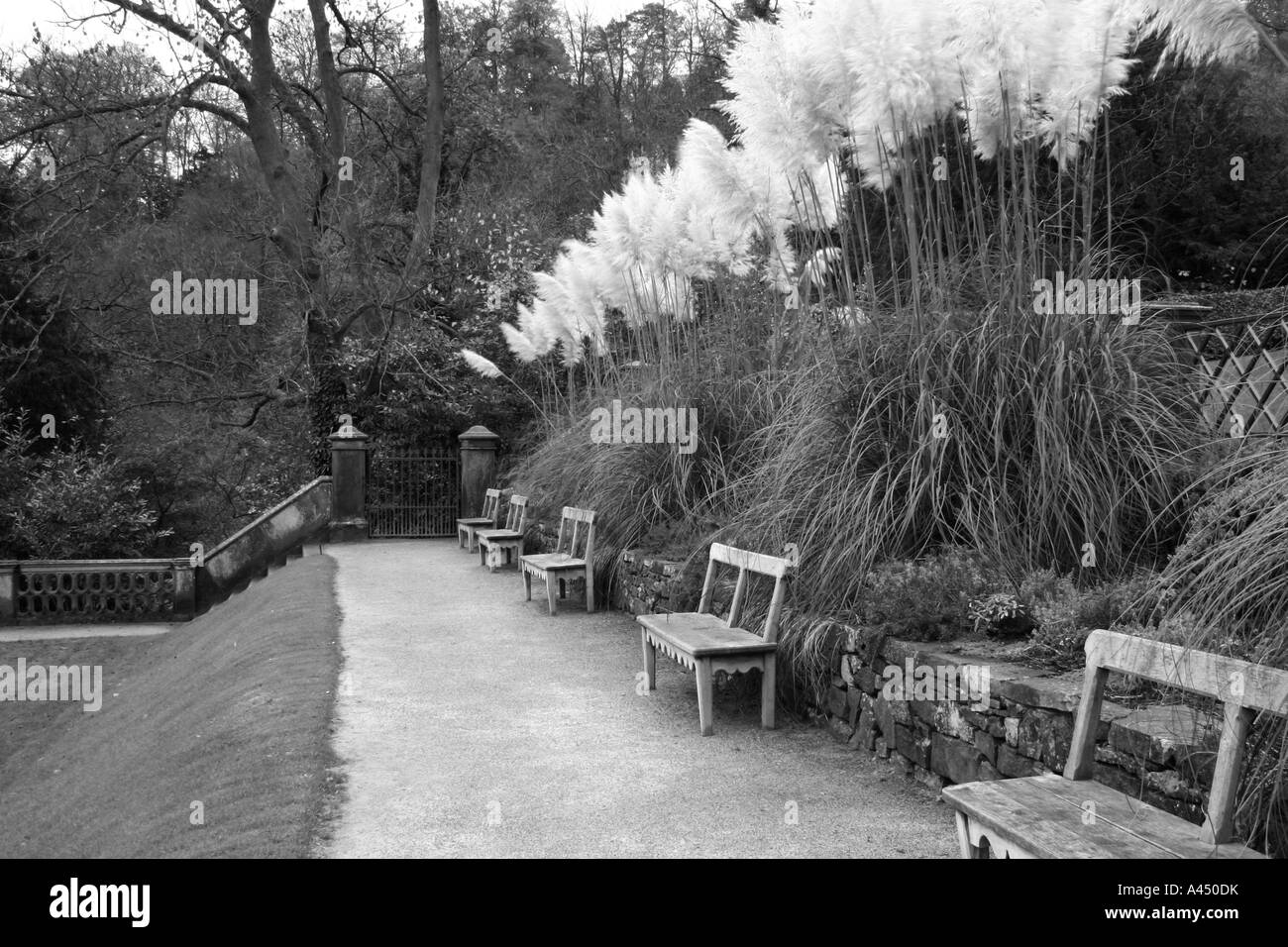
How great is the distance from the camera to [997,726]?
4.08 meters

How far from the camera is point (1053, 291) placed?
5.25 m

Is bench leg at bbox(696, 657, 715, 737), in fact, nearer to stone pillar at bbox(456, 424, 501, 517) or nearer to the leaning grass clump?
the leaning grass clump

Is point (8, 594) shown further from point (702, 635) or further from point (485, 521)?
point (702, 635)

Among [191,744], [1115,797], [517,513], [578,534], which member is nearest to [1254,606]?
[1115,797]

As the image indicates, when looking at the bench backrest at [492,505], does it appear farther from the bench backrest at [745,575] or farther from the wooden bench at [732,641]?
the wooden bench at [732,641]

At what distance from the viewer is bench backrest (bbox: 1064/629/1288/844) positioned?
104 inches

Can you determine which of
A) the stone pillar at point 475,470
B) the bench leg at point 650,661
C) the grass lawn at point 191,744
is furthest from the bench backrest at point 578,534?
the stone pillar at point 475,470

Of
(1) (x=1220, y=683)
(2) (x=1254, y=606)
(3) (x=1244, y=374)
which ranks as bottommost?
(1) (x=1220, y=683)

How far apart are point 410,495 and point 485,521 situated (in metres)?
2.64

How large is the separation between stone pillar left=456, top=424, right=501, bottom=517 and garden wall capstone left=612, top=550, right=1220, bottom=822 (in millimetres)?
11432

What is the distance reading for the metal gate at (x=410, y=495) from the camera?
1691 centimetres

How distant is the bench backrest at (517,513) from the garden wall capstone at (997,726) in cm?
723
